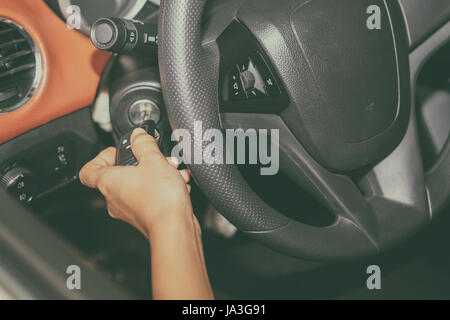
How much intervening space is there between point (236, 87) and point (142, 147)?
18 centimetres

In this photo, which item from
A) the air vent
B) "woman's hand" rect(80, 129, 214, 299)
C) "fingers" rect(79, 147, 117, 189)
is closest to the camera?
"woman's hand" rect(80, 129, 214, 299)

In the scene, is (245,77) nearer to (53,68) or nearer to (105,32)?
(105,32)

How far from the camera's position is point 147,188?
590mm

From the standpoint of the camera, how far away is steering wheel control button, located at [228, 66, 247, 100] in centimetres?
69

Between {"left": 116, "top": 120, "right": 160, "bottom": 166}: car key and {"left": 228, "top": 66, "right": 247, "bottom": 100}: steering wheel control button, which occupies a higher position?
{"left": 228, "top": 66, "right": 247, "bottom": 100}: steering wheel control button

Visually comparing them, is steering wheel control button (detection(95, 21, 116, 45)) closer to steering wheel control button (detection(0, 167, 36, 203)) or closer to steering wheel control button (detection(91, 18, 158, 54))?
steering wheel control button (detection(91, 18, 158, 54))

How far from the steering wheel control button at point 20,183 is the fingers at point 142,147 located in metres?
0.31

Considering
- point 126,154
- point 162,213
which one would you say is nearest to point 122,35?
point 126,154

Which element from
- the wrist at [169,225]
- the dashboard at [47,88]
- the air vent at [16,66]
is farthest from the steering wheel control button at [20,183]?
the wrist at [169,225]

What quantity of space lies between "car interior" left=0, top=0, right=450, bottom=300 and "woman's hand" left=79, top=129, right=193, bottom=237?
4cm

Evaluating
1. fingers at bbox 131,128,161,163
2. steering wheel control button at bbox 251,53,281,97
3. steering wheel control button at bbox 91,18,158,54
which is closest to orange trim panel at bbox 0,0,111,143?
steering wheel control button at bbox 91,18,158,54

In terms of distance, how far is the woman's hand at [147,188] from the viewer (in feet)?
1.92
